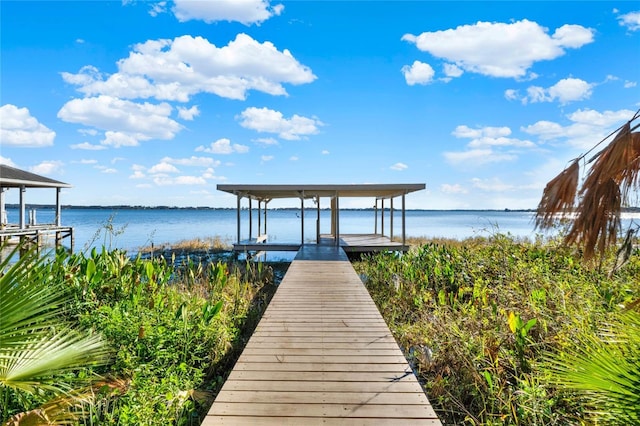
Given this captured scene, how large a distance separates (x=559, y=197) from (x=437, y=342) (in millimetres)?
3432

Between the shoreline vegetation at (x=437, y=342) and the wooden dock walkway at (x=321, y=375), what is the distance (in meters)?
0.68

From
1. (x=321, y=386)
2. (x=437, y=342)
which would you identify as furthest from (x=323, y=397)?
(x=437, y=342)

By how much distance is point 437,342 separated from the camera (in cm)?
475

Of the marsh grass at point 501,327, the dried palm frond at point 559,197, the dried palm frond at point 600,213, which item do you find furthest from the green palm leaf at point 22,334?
the marsh grass at point 501,327

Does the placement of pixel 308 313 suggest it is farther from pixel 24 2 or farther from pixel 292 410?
pixel 24 2

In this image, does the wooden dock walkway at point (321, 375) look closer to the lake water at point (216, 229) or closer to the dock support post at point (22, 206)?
the lake water at point (216, 229)

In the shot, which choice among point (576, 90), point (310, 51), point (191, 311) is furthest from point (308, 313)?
point (310, 51)

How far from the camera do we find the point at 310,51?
12609 millimetres

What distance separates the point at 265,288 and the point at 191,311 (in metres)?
4.35

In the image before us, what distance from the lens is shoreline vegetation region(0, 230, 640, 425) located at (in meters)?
2.65

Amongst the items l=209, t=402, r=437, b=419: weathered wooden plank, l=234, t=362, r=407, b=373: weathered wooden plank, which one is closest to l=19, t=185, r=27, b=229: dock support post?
l=234, t=362, r=407, b=373: weathered wooden plank

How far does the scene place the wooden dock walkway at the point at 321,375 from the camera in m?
2.70

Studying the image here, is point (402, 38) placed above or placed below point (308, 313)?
above

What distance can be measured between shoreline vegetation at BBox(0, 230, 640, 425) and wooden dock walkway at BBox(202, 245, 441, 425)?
680 millimetres
